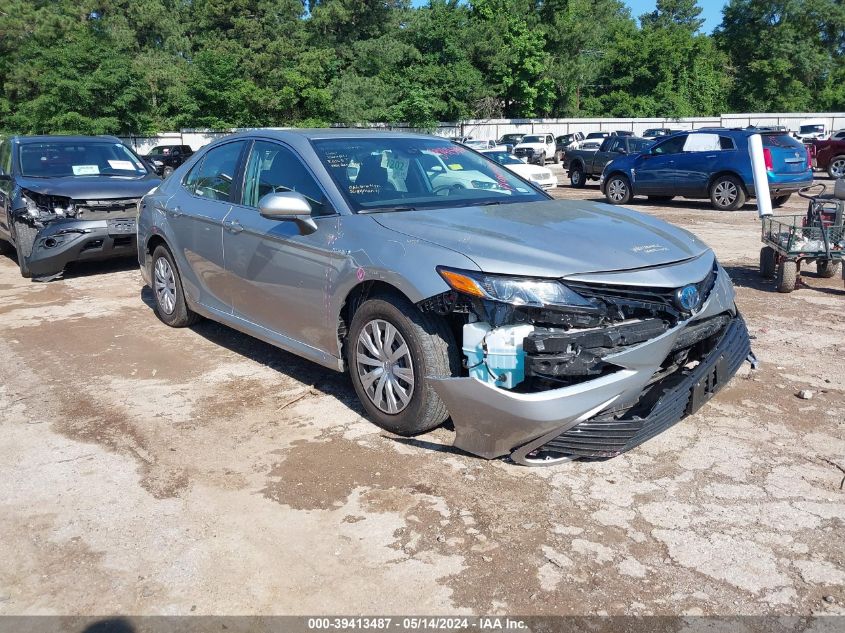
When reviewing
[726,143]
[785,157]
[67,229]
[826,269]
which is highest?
[726,143]

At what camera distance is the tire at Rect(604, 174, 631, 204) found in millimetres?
17859

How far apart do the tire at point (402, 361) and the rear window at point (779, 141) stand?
13.8 m

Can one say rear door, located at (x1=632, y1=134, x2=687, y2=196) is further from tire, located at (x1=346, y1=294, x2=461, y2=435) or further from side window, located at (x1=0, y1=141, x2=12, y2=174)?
tire, located at (x1=346, y1=294, x2=461, y2=435)

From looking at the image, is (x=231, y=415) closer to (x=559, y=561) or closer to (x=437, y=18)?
(x=559, y=561)

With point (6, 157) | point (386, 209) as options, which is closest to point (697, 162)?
point (6, 157)

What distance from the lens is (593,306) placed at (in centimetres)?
362

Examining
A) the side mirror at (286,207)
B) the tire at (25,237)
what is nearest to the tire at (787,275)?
the side mirror at (286,207)

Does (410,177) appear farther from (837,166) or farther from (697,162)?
(837,166)

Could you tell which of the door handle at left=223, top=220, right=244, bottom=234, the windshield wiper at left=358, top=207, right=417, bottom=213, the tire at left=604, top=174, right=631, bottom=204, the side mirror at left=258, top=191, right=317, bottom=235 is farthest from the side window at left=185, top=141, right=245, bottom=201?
the tire at left=604, top=174, right=631, bottom=204

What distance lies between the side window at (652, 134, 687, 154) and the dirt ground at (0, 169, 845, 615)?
1230cm

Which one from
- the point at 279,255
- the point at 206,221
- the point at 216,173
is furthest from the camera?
the point at 216,173

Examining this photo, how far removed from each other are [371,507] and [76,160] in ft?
26.4

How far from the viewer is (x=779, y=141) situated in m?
15.7

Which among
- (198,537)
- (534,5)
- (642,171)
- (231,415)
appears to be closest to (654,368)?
(198,537)
